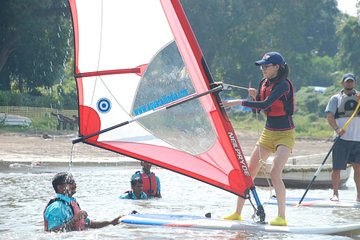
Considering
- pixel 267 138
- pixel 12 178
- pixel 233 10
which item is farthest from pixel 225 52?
pixel 267 138

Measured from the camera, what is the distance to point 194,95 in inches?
331

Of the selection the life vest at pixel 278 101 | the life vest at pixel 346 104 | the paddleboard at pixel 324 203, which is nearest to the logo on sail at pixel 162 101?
the life vest at pixel 278 101

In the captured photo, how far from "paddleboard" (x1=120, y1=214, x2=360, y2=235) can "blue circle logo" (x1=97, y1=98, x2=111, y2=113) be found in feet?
3.97

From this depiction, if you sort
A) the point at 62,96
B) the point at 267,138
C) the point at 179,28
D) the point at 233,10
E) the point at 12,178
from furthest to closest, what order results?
the point at 233,10 < the point at 62,96 < the point at 12,178 < the point at 267,138 < the point at 179,28

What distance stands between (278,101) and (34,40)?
94.6 feet

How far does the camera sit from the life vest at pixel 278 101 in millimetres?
8695

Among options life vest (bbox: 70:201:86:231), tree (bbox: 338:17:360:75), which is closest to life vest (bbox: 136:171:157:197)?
life vest (bbox: 70:201:86:231)

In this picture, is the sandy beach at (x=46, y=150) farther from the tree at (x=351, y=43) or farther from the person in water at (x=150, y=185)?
the tree at (x=351, y=43)

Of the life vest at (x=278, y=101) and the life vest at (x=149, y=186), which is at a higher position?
the life vest at (x=278, y=101)

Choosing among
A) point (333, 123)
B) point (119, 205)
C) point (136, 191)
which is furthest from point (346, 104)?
point (119, 205)

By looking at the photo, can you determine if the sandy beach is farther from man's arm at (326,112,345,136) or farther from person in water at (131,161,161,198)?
man's arm at (326,112,345,136)

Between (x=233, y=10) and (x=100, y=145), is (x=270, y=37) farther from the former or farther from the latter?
(x=100, y=145)

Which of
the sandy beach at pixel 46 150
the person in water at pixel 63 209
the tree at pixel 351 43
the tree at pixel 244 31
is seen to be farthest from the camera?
the tree at pixel 351 43

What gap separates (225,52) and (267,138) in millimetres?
52147
